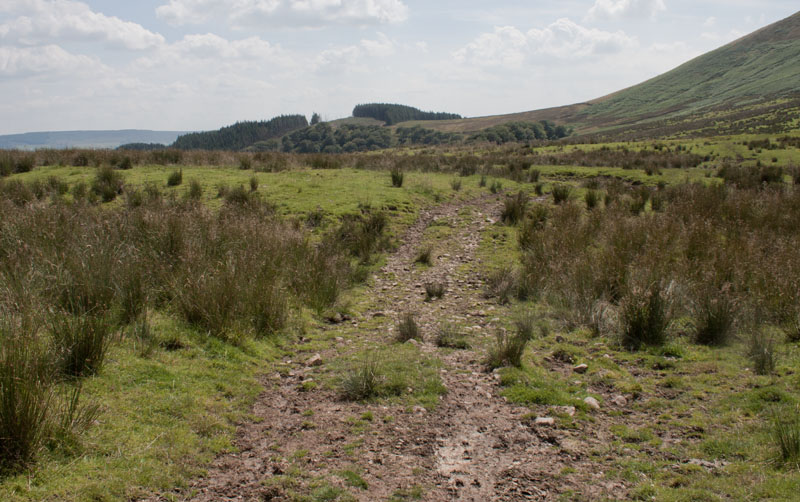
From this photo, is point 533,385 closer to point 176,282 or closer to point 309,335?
point 309,335

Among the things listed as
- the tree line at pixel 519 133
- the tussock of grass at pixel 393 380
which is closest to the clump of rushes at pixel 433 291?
the tussock of grass at pixel 393 380

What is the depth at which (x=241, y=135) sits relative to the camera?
151m

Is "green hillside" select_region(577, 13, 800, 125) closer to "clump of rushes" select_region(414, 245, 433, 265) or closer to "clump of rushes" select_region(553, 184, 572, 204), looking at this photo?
"clump of rushes" select_region(553, 184, 572, 204)

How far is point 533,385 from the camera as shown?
5.12 meters

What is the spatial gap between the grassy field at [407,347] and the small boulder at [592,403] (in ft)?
0.26

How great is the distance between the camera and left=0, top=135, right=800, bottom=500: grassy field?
11.2ft

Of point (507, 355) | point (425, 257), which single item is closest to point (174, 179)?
point (425, 257)

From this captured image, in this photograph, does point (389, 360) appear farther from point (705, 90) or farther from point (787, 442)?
point (705, 90)

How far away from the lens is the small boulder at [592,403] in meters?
4.66

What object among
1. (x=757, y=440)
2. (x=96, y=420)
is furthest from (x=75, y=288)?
(x=757, y=440)

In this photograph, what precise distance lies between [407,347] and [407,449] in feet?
7.37

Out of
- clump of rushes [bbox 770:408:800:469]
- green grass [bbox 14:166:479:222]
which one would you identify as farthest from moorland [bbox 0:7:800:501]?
green grass [bbox 14:166:479:222]

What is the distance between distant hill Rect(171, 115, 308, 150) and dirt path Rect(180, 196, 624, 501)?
130 m

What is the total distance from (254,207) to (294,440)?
28.9ft
